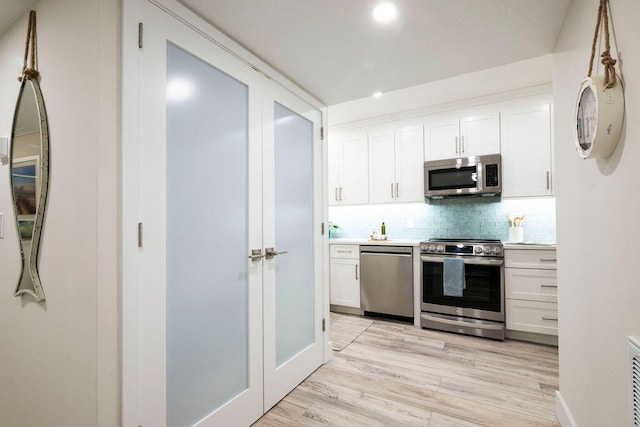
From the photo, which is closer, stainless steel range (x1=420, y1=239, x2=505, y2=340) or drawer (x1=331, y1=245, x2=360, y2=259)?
stainless steel range (x1=420, y1=239, x2=505, y2=340)

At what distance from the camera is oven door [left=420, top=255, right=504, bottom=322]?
306cm

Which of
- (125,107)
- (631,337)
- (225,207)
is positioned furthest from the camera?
(225,207)

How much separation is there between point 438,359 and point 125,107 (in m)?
2.85

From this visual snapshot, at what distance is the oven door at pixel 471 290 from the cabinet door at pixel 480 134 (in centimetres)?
126

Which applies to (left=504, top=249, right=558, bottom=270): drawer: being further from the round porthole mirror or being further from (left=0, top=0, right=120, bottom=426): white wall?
(left=0, top=0, right=120, bottom=426): white wall

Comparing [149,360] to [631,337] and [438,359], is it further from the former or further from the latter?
[438,359]

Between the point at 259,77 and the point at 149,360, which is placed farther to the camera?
the point at 259,77

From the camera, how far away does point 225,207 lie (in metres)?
1.66

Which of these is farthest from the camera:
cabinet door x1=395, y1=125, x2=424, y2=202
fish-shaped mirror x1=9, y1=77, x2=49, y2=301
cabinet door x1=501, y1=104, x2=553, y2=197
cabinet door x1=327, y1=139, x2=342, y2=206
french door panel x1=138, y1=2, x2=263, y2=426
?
cabinet door x1=327, y1=139, x2=342, y2=206

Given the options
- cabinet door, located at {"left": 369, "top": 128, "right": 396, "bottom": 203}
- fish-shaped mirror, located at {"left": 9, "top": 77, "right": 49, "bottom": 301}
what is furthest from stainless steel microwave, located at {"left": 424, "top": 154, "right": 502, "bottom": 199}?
fish-shaped mirror, located at {"left": 9, "top": 77, "right": 49, "bottom": 301}

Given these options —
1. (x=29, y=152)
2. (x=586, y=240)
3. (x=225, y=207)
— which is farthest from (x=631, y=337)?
(x=29, y=152)

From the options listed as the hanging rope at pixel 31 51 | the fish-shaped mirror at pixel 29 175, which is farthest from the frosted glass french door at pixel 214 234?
the hanging rope at pixel 31 51

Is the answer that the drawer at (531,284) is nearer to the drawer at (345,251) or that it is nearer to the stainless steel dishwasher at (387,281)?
the stainless steel dishwasher at (387,281)

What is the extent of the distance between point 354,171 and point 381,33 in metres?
2.70
